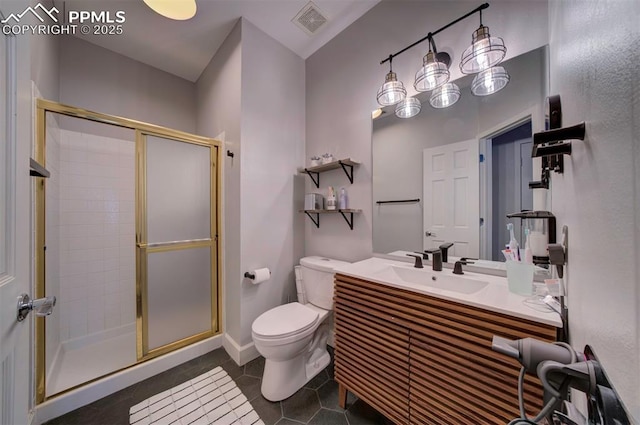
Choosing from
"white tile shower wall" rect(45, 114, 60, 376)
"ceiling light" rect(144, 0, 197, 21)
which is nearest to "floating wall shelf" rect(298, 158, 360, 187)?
"ceiling light" rect(144, 0, 197, 21)

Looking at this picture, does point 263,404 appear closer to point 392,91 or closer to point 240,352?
point 240,352

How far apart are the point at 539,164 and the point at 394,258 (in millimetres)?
955

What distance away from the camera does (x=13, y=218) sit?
2.02 ft

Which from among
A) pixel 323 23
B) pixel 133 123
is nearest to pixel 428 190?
pixel 323 23

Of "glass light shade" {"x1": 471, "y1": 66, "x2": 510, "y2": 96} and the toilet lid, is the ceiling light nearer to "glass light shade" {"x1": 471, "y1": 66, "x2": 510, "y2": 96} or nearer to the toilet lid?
"glass light shade" {"x1": 471, "y1": 66, "x2": 510, "y2": 96}

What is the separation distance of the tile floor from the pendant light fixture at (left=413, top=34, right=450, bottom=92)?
202 cm

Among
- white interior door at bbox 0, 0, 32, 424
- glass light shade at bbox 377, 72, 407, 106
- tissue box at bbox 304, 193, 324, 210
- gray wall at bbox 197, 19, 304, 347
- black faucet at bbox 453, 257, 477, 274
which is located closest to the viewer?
white interior door at bbox 0, 0, 32, 424

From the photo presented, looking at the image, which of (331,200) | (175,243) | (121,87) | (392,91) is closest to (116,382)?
(175,243)

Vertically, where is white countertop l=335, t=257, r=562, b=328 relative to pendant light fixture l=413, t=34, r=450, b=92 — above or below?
below

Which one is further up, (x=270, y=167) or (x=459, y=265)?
(x=270, y=167)

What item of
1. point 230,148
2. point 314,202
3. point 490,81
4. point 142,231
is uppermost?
point 490,81

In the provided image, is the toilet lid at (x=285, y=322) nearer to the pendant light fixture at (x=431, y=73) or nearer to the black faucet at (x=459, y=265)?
the black faucet at (x=459, y=265)

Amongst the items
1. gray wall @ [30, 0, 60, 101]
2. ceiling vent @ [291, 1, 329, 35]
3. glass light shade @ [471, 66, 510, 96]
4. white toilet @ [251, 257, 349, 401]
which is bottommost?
white toilet @ [251, 257, 349, 401]

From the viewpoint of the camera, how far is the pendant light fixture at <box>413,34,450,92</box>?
1288 mm
